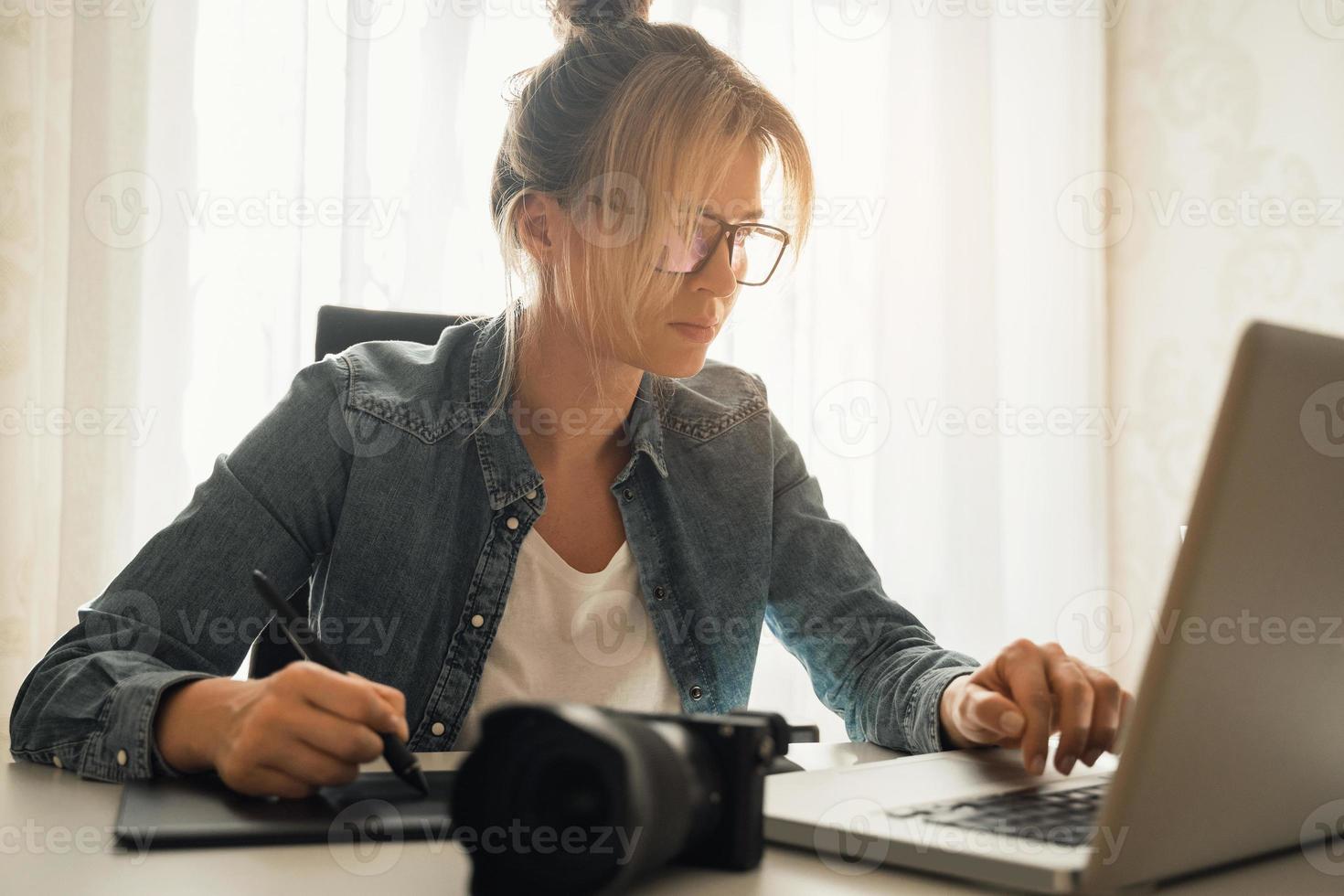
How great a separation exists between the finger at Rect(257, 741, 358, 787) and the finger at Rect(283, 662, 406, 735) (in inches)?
1.0

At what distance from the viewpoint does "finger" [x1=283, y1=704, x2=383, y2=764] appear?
1.97 ft

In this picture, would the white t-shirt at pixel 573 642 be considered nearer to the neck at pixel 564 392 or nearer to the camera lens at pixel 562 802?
the neck at pixel 564 392

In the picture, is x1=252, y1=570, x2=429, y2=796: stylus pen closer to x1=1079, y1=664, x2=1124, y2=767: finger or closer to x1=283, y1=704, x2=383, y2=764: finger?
x1=283, y1=704, x2=383, y2=764: finger

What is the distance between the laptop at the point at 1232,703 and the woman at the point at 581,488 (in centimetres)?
36

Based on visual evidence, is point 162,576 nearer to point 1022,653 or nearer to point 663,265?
point 663,265

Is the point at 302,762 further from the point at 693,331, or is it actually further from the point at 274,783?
the point at 693,331

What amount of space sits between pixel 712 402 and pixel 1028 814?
0.78 metres

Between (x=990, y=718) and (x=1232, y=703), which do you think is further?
(x=990, y=718)

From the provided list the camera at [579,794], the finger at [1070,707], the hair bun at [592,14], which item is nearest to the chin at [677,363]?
the hair bun at [592,14]

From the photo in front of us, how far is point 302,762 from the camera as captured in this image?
0.60m

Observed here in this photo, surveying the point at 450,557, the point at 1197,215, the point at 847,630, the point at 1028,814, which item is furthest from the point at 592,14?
the point at 1197,215

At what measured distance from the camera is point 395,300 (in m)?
1.89

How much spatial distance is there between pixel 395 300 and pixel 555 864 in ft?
5.28

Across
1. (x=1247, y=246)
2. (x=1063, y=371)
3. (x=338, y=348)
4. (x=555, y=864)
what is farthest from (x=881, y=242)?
(x=555, y=864)
